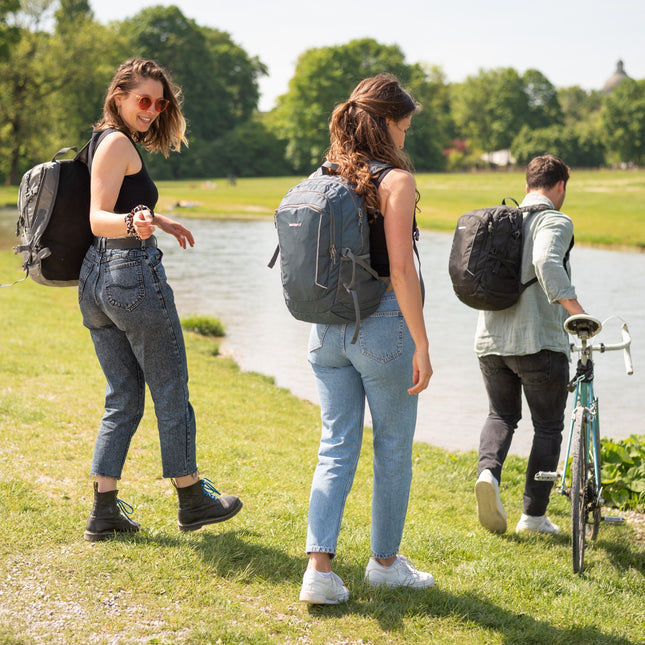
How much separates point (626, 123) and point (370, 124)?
111 meters

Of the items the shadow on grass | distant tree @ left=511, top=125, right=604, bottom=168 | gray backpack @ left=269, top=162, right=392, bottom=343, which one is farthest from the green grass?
distant tree @ left=511, top=125, right=604, bottom=168

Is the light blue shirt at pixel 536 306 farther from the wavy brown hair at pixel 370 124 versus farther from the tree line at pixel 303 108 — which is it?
the tree line at pixel 303 108

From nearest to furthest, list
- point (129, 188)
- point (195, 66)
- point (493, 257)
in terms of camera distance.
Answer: point (129, 188) → point (493, 257) → point (195, 66)

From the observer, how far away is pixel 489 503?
475cm

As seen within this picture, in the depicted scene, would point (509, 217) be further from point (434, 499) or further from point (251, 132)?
point (251, 132)

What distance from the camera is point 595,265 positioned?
939 inches

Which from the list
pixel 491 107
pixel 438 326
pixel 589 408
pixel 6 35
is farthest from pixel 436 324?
pixel 491 107

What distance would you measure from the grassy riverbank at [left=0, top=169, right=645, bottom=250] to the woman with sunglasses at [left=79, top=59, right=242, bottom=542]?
69.8 ft

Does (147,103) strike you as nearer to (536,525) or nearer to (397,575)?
(397,575)

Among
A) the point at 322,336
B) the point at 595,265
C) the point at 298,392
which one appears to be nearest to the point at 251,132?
the point at 595,265

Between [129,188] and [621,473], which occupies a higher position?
[129,188]

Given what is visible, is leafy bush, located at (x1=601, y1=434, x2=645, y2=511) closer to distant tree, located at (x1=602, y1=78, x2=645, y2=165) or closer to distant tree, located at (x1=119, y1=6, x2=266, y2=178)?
distant tree, located at (x1=119, y1=6, x2=266, y2=178)

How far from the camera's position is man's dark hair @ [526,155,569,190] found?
4867 millimetres

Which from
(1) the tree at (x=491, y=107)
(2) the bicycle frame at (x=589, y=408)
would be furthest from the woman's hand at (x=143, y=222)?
(1) the tree at (x=491, y=107)
